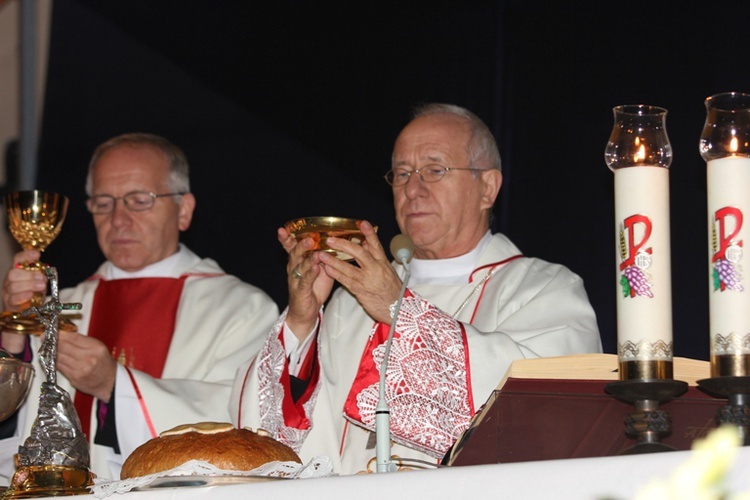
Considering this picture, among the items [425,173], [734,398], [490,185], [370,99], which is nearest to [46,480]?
[734,398]

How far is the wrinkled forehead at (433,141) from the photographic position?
4.42 metres

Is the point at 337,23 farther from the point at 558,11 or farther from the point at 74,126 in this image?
the point at 74,126

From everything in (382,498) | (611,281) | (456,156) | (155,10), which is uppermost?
(155,10)

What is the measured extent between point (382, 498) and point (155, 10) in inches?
187

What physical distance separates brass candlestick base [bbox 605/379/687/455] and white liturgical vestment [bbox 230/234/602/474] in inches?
49.2

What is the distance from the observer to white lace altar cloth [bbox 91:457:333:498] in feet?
7.45

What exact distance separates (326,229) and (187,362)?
66.5 inches

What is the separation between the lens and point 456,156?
4.45m

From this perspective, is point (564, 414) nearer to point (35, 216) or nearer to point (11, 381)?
point (11, 381)

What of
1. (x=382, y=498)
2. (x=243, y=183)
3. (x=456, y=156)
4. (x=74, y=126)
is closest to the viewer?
(x=382, y=498)

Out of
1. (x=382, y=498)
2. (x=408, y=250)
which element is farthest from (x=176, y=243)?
(x=382, y=498)

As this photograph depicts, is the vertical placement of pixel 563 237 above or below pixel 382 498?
above

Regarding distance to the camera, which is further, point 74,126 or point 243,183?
point 74,126

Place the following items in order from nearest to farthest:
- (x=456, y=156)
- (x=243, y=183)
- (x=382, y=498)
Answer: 1. (x=382, y=498)
2. (x=456, y=156)
3. (x=243, y=183)
